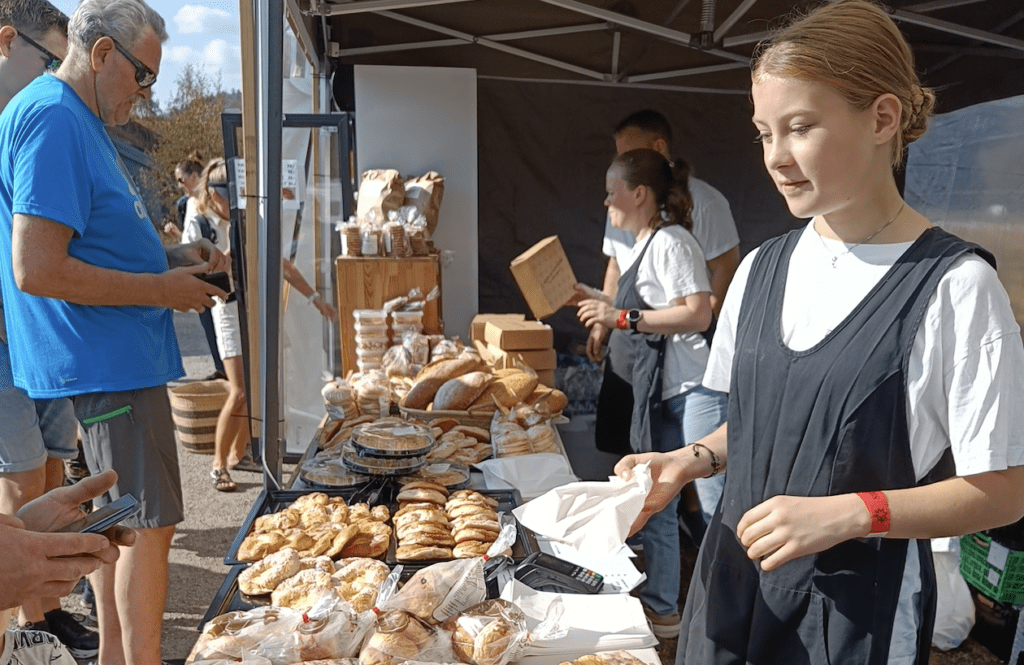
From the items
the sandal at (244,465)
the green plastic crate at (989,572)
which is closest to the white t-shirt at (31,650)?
the green plastic crate at (989,572)

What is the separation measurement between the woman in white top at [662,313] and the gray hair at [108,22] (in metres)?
1.75

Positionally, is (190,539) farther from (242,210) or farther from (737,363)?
(737,363)

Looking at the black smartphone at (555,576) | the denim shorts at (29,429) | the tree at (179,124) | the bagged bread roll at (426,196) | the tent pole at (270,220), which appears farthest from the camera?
the bagged bread roll at (426,196)

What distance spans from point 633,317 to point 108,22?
1979 mm

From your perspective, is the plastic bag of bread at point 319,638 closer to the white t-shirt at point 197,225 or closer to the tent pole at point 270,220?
the tent pole at point 270,220

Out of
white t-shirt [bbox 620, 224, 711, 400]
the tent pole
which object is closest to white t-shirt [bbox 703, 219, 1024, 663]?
the tent pole

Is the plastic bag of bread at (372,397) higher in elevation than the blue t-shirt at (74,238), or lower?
lower

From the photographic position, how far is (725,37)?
4.60 meters

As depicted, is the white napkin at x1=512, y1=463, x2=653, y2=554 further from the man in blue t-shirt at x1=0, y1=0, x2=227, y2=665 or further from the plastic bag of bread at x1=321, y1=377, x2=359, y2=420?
the plastic bag of bread at x1=321, y1=377, x2=359, y2=420

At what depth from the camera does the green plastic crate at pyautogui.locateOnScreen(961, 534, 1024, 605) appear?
2.81 m

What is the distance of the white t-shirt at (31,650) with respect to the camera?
1.06 m

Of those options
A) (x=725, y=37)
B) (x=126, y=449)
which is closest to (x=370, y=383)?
(x=126, y=449)

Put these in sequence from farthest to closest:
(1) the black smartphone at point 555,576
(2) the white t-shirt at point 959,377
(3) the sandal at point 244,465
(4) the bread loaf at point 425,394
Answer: (3) the sandal at point 244,465, (4) the bread loaf at point 425,394, (1) the black smartphone at point 555,576, (2) the white t-shirt at point 959,377

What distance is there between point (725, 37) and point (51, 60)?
3768 mm
